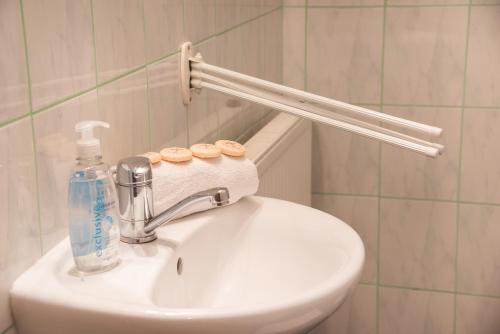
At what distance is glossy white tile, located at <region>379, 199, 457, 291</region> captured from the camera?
234 cm

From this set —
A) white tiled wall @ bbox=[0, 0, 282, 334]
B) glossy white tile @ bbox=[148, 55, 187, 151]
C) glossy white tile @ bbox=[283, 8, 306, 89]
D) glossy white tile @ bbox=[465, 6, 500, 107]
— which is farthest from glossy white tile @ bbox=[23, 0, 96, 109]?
glossy white tile @ bbox=[465, 6, 500, 107]

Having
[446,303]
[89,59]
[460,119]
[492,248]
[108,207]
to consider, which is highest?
[89,59]

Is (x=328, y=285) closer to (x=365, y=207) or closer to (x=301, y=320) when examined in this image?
(x=301, y=320)

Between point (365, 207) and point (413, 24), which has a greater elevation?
point (413, 24)

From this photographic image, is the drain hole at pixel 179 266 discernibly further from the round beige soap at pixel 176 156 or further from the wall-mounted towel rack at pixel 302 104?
the wall-mounted towel rack at pixel 302 104

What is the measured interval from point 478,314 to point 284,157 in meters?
0.91

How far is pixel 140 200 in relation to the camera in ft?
3.38

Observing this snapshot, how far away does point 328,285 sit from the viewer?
0.91 m

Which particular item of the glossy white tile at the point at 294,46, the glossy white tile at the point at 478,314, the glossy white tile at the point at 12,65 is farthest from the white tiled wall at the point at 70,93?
the glossy white tile at the point at 478,314

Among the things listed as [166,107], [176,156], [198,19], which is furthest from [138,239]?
[198,19]

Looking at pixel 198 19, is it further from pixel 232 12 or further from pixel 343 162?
pixel 343 162

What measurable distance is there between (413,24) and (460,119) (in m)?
0.31

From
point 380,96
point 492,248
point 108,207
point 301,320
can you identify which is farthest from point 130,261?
point 492,248

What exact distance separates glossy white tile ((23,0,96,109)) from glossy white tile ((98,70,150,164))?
0.07 metres
